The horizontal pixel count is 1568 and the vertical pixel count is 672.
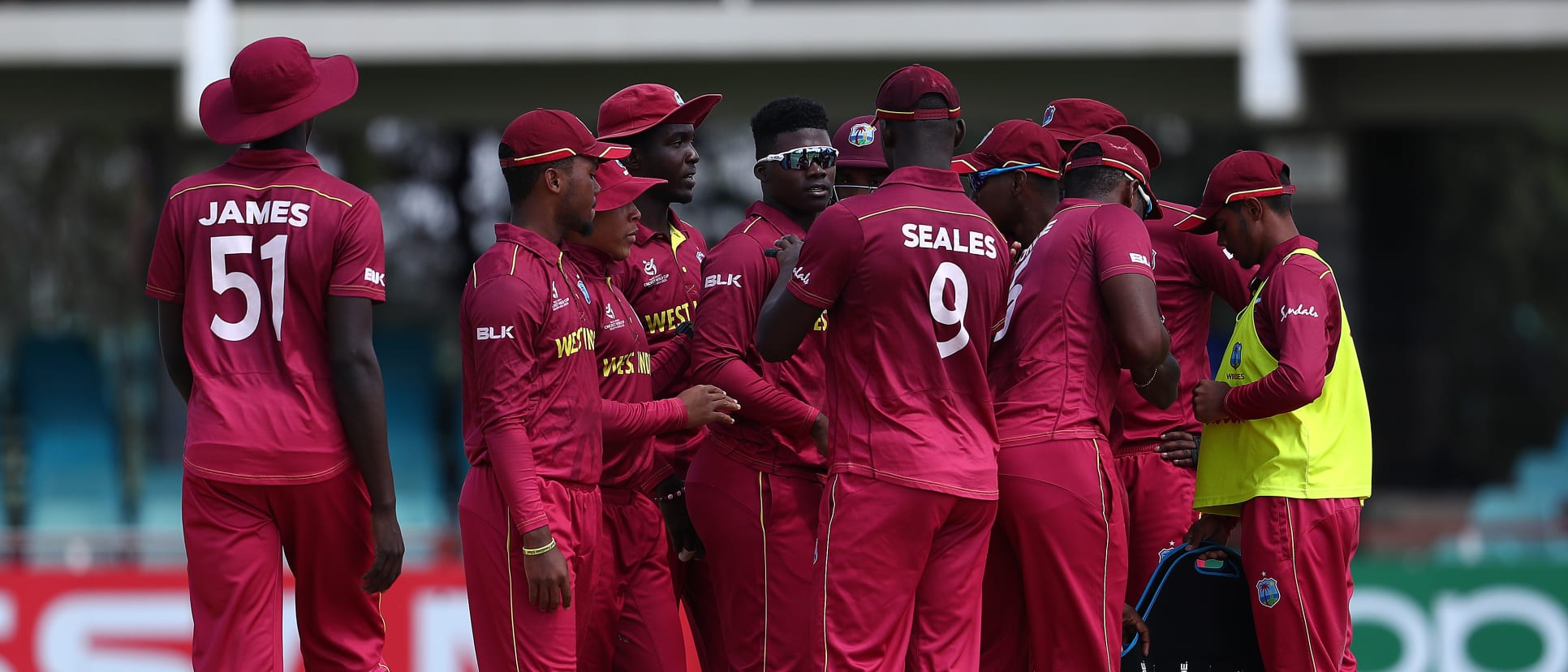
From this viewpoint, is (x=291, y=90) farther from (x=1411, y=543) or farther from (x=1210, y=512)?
(x=1411, y=543)

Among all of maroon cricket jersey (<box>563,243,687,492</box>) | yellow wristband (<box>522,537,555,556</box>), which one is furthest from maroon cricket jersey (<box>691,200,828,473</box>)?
yellow wristband (<box>522,537,555,556</box>)

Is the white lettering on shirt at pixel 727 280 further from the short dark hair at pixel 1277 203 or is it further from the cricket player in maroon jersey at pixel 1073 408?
the short dark hair at pixel 1277 203

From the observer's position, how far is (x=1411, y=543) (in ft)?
55.3

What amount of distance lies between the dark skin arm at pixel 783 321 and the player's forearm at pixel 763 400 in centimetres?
29

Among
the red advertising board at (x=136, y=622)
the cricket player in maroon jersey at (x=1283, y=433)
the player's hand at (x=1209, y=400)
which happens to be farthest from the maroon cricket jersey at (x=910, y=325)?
the red advertising board at (x=136, y=622)

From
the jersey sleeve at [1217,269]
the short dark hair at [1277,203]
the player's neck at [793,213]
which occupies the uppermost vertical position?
the player's neck at [793,213]

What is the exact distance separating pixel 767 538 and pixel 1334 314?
214 centimetres

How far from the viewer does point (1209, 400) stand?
20.1ft

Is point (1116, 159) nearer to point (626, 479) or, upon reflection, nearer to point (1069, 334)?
point (1069, 334)

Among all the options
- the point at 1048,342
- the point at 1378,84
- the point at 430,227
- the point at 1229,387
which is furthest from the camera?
the point at 430,227

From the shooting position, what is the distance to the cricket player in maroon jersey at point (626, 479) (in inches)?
233

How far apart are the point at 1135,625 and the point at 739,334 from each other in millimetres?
1773

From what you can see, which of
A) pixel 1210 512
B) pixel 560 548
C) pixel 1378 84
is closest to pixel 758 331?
pixel 560 548

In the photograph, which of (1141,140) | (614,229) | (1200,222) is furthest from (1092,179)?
(614,229)
